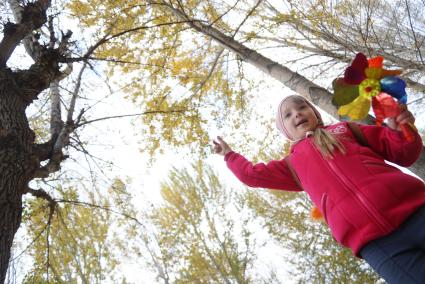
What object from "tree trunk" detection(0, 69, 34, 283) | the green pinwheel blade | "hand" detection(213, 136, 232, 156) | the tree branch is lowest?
the green pinwheel blade

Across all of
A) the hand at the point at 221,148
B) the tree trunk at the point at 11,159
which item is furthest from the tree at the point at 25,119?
the hand at the point at 221,148

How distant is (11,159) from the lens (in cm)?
237

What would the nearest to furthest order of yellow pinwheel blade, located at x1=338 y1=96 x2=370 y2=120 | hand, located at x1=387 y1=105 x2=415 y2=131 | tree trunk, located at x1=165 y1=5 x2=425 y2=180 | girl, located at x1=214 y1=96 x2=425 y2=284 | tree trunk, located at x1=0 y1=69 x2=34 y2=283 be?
girl, located at x1=214 y1=96 x2=425 y2=284
hand, located at x1=387 y1=105 x2=415 y2=131
yellow pinwheel blade, located at x1=338 y1=96 x2=370 y2=120
tree trunk, located at x1=0 y1=69 x2=34 y2=283
tree trunk, located at x1=165 y1=5 x2=425 y2=180

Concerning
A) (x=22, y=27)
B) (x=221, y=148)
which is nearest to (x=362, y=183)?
(x=221, y=148)

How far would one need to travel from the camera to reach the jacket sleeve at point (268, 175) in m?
2.00

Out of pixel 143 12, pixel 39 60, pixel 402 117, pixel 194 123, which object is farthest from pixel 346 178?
pixel 143 12

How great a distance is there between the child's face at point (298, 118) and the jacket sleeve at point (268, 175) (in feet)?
0.66

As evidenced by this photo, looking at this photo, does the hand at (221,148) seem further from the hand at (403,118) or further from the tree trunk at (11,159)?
the tree trunk at (11,159)

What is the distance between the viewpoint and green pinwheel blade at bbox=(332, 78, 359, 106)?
1.81 metres

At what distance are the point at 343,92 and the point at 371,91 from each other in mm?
145

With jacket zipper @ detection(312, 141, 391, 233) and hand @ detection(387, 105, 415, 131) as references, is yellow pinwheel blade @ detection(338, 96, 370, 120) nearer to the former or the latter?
hand @ detection(387, 105, 415, 131)

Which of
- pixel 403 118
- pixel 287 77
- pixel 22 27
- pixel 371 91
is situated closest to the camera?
pixel 403 118

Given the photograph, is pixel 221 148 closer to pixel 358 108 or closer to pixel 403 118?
pixel 358 108

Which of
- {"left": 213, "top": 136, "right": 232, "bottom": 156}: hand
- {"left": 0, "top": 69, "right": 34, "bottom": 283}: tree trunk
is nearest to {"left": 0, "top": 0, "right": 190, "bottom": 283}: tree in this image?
{"left": 0, "top": 69, "right": 34, "bottom": 283}: tree trunk
